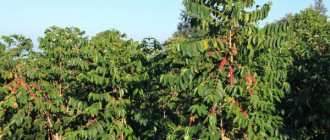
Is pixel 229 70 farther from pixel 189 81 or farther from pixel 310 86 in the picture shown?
pixel 310 86

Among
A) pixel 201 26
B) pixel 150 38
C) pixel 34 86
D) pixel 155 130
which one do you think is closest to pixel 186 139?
pixel 201 26

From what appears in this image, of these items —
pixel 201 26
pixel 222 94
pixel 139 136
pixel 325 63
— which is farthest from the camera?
pixel 139 136

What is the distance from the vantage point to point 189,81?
19.2 feet

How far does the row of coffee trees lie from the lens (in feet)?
18.9

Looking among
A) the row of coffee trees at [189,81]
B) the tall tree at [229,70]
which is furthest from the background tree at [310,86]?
the tall tree at [229,70]

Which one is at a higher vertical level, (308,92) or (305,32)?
(305,32)

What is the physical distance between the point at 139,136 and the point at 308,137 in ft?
10.8

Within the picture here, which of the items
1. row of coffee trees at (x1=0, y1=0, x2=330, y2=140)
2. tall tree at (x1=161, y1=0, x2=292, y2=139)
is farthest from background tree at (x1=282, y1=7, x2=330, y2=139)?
tall tree at (x1=161, y1=0, x2=292, y2=139)

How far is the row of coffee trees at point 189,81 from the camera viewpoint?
577 cm

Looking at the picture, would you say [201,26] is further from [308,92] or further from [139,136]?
[139,136]

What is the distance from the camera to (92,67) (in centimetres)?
843

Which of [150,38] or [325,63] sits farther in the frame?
[150,38]

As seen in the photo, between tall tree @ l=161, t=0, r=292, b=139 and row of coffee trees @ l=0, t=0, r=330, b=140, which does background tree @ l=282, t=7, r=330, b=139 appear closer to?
row of coffee trees @ l=0, t=0, r=330, b=140

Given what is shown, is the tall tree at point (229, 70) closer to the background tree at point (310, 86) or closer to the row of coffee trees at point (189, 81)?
the row of coffee trees at point (189, 81)
